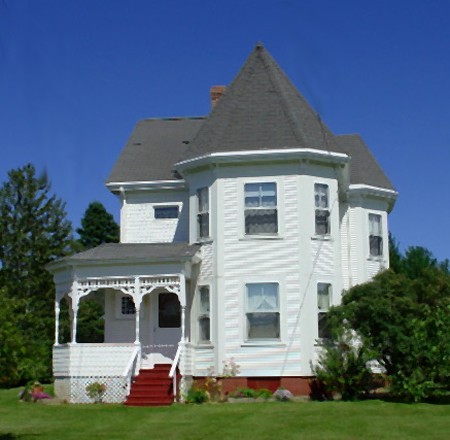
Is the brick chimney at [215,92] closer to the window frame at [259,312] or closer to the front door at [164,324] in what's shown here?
the front door at [164,324]

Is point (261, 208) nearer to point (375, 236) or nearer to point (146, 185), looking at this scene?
point (146, 185)

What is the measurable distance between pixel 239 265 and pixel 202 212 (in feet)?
7.49

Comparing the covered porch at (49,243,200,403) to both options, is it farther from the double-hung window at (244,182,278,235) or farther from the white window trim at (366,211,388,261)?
the white window trim at (366,211,388,261)

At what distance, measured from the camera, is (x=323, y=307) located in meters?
22.3

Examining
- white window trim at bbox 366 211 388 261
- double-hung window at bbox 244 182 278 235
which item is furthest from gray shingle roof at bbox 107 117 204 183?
white window trim at bbox 366 211 388 261

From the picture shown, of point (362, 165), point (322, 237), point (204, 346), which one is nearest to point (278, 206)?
point (322, 237)

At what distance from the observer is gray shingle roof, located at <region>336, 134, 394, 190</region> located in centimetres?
2666

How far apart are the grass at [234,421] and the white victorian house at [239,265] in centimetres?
218

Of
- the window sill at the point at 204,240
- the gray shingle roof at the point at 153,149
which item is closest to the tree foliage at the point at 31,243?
the gray shingle roof at the point at 153,149

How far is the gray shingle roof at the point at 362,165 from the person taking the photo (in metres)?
Result: 26.7

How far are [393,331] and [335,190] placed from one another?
5399 mm

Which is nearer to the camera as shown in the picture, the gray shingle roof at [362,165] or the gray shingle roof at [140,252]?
the gray shingle roof at [140,252]

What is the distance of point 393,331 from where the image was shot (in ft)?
64.3

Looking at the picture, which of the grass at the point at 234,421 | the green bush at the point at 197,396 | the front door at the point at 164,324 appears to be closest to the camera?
the grass at the point at 234,421
